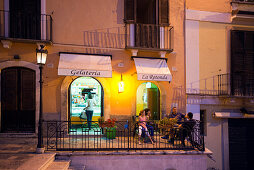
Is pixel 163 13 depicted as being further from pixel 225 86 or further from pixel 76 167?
pixel 76 167

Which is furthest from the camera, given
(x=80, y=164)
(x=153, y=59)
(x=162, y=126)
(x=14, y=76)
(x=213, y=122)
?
(x=213, y=122)

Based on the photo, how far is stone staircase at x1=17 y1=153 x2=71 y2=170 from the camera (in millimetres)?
4695

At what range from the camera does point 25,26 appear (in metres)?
7.77

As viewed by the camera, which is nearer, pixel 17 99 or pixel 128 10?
pixel 17 99

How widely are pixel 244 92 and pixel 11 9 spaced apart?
12.0 metres

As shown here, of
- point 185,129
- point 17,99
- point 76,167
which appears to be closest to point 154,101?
point 185,129

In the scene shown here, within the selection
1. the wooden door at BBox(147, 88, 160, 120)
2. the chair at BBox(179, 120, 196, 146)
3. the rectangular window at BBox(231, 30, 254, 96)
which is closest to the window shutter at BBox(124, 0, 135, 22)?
the wooden door at BBox(147, 88, 160, 120)

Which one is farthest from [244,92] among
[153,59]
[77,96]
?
[77,96]

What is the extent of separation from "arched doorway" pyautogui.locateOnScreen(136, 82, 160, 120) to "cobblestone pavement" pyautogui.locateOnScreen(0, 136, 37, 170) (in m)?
5.93

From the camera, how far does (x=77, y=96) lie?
8828mm

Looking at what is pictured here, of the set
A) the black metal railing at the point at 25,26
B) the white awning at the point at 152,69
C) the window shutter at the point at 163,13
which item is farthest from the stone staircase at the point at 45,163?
the window shutter at the point at 163,13

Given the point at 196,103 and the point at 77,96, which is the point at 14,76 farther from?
the point at 196,103

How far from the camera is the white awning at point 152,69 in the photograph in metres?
7.80

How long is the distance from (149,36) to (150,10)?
179 cm
